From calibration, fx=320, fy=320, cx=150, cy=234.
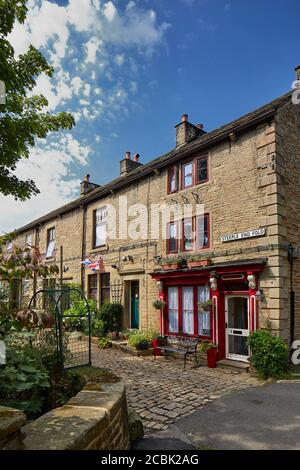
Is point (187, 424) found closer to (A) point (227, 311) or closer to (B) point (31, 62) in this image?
(A) point (227, 311)

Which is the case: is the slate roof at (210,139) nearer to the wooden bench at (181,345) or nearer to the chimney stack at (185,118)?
the chimney stack at (185,118)

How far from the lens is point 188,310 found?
443 inches

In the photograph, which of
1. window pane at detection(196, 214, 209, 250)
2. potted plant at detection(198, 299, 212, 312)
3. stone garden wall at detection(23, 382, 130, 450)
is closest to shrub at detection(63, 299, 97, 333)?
potted plant at detection(198, 299, 212, 312)

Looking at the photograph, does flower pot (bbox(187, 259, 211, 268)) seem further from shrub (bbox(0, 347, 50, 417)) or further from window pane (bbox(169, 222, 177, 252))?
shrub (bbox(0, 347, 50, 417))

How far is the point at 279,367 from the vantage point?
8.31 m

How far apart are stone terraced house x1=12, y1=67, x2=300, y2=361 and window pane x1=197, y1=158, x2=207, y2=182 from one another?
0.12ft

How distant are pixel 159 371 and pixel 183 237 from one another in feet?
15.3

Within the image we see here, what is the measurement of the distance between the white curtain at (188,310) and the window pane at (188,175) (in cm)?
388

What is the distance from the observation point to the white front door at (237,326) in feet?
31.9

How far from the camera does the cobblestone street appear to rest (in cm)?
598

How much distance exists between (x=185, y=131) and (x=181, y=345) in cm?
847

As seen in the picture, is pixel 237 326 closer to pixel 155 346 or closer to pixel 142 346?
pixel 155 346
